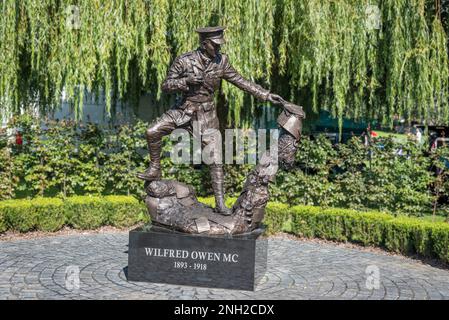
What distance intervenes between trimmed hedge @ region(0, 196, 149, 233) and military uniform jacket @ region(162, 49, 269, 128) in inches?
158

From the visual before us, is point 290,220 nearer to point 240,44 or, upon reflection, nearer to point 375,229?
point 375,229

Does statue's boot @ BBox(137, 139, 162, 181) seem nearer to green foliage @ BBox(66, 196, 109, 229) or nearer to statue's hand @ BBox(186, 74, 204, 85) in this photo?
statue's hand @ BBox(186, 74, 204, 85)

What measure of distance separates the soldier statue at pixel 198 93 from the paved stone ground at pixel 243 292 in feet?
4.36

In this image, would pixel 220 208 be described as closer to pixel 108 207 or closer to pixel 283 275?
pixel 283 275

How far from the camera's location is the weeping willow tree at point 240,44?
952 cm

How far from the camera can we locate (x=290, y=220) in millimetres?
10016

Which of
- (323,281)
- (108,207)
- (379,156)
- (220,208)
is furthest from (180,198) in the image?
(379,156)

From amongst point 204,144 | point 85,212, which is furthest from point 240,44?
point 85,212

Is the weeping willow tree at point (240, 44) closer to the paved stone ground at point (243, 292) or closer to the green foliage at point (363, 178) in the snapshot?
the green foliage at point (363, 178)

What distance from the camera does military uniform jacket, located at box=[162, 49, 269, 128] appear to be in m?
6.66

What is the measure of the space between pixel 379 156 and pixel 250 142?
2784 mm

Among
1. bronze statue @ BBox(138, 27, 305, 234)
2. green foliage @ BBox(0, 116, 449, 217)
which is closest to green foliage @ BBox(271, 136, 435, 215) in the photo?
green foliage @ BBox(0, 116, 449, 217)

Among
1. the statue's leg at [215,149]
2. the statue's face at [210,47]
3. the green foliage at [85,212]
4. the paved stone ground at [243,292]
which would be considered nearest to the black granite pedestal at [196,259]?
the paved stone ground at [243,292]

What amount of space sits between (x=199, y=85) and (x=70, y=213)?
4773mm
